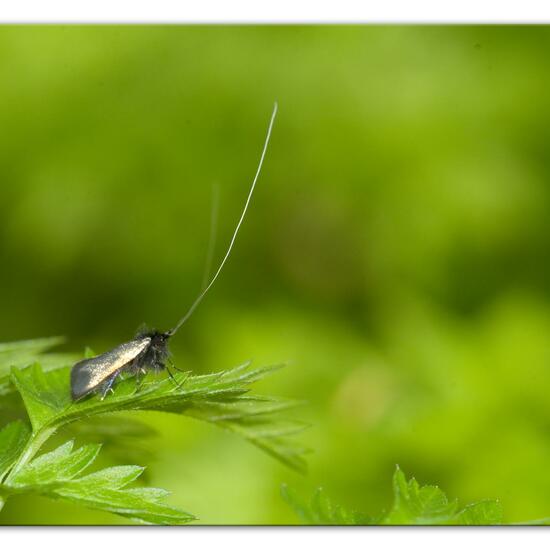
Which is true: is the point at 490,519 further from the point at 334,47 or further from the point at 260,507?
the point at 334,47

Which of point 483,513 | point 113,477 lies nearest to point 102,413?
point 113,477

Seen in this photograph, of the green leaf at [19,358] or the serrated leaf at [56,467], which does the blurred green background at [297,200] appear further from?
the serrated leaf at [56,467]

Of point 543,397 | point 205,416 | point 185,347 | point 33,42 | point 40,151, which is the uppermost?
point 33,42

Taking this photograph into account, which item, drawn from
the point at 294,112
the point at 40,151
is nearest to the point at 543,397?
the point at 294,112

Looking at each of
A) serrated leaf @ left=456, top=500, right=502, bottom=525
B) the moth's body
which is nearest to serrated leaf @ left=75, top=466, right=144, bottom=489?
the moth's body

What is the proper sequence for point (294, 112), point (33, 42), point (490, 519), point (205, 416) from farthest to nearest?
1. point (294, 112)
2. point (33, 42)
3. point (205, 416)
4. point (490, 519)

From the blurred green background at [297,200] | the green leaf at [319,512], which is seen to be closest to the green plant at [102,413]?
the green leaf at [319,512]
